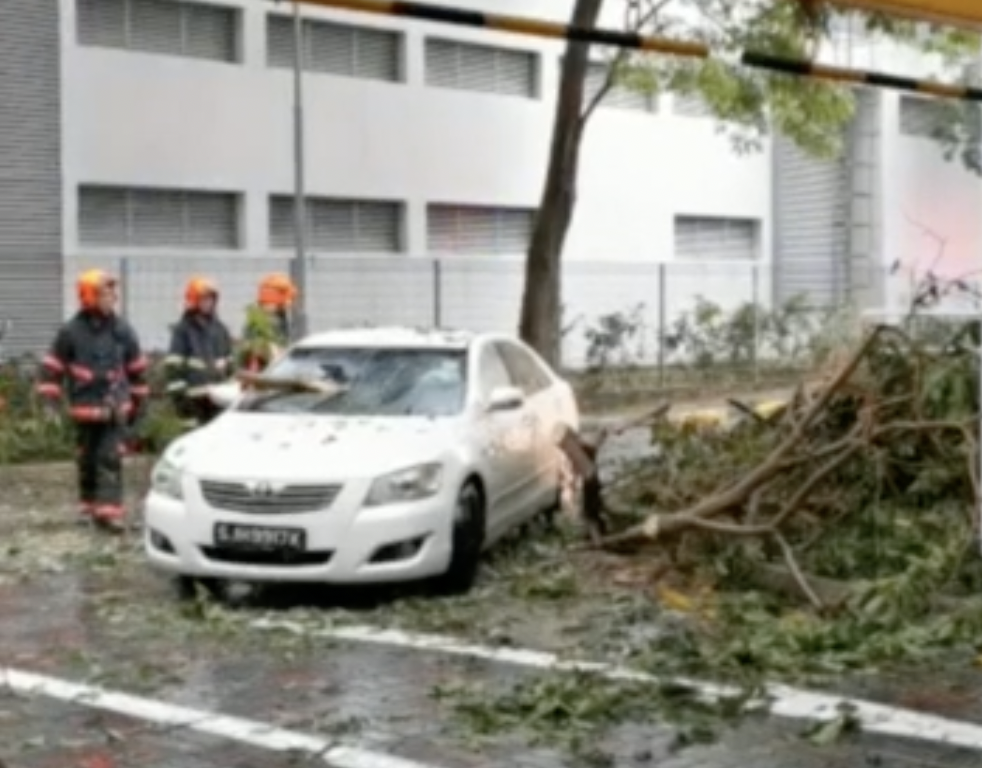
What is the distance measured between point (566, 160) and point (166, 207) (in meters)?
6.90

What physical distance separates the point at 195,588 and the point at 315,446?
112cm

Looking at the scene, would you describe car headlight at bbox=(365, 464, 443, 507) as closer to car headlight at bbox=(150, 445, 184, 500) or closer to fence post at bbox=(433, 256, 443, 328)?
car headlight at bbox=(150, 445, 184, 500)

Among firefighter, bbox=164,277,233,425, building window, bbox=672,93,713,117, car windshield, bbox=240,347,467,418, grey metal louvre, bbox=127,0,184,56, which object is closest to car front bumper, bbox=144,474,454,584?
car windshield, bbox=240,347,467,418

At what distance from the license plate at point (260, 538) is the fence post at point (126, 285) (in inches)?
564

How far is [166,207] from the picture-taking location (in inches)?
1046

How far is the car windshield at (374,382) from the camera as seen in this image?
1160cm

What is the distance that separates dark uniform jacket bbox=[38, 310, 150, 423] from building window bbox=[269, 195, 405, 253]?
46.3 ft

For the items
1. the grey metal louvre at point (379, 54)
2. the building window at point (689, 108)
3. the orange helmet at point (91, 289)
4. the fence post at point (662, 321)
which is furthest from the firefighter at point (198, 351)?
the building window at point (689, 108)

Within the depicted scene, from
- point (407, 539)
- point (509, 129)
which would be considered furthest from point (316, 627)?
point (509, 129)

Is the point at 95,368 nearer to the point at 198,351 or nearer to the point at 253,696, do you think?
the point at 198,351

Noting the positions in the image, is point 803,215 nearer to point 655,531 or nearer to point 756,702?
point 655,531

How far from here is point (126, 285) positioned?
2500 cm

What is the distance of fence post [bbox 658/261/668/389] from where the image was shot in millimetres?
30078

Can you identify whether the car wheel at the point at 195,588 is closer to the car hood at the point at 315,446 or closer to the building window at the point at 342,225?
the car hood at the point at 315,446
